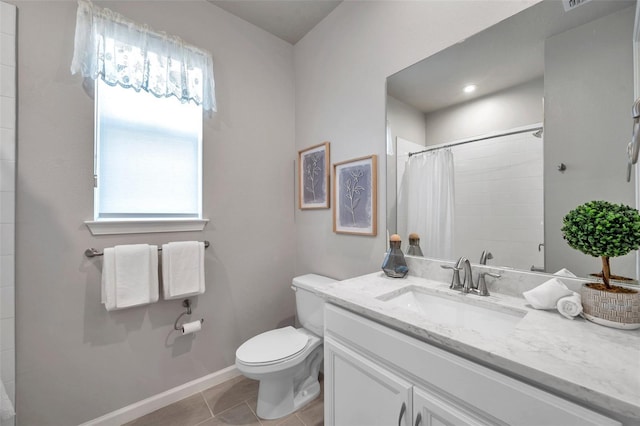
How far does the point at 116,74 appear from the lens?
1.42 meters

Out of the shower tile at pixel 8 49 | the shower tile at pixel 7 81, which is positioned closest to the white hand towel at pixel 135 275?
the shower tile at pixel 7 81

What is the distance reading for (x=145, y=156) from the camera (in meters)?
1.59

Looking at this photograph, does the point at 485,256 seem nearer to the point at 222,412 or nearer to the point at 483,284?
the point at 483,284

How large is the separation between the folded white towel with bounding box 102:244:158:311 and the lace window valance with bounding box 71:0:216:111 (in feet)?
3.02

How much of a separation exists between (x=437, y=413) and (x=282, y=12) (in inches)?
93.9

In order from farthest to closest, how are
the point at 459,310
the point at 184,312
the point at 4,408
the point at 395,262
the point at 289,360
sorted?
the point at 184,312
the point at 289,360
the point at 395,262
the point at 459,310
the point at 4,408

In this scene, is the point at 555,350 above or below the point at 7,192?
below

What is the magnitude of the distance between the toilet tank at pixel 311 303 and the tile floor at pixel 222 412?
0.46 metres

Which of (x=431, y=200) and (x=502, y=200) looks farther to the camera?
(x=431, y=200)

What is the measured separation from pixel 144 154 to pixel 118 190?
26cm

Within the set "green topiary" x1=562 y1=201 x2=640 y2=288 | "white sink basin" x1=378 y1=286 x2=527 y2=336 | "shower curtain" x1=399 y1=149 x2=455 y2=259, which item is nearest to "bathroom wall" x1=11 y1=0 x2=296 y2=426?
"shower curtain" x1=399 y1=149 x2=455 y2=259

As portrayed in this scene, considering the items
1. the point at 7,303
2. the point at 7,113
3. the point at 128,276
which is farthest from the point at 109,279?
the point at 7,113

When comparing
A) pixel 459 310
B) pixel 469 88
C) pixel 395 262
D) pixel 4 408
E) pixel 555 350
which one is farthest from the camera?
pixel 395 262

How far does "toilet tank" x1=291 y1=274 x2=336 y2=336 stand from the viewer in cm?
167
